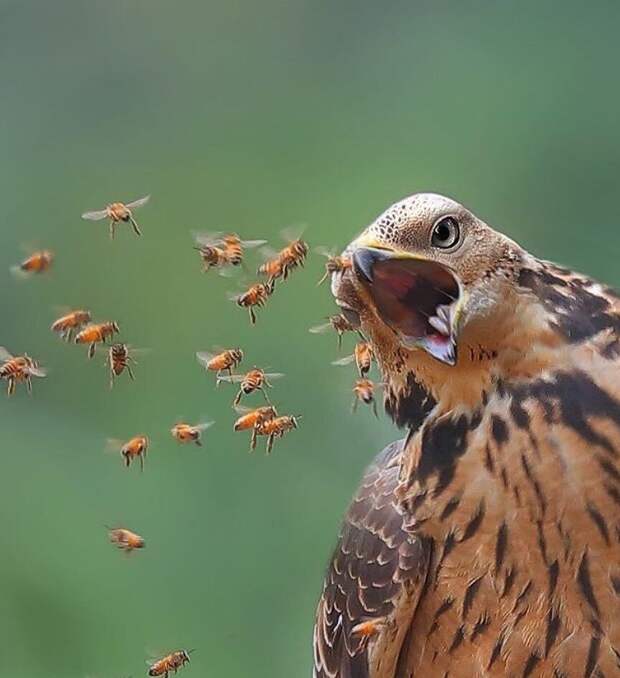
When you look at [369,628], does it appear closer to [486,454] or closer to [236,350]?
[486,454]

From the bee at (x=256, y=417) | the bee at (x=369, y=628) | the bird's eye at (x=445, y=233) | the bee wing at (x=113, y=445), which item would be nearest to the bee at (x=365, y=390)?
the bee at (x=256, y=417)

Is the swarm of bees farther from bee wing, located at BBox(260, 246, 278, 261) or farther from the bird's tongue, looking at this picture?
the bird's tongue

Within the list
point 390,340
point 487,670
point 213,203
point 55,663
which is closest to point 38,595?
point 55,663

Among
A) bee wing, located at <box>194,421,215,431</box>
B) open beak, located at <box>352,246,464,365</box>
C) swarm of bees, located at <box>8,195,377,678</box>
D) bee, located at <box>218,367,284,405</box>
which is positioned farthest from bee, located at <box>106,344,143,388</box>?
open beak, located at <box>352,246,464,365</box>

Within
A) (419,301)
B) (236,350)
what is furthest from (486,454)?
(236,350)

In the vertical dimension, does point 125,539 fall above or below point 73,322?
below

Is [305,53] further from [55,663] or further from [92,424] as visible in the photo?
[55,663]
